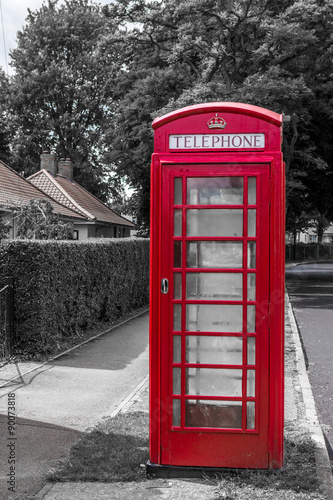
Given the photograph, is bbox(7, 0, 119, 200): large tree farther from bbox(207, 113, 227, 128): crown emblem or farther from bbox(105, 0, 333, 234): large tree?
bbox(207, 113, 227, 128): crown emblem

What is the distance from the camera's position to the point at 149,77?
80.3 feet

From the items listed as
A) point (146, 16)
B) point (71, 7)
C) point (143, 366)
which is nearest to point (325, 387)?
point (143, 366)

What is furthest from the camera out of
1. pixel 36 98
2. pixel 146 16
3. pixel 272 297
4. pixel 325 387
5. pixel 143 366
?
pixel 36 98

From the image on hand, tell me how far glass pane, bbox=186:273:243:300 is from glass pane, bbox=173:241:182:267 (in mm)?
118

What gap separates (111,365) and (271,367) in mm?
5065

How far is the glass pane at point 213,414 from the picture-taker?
15.3 ft

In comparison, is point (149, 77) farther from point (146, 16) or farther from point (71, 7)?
→ point (71, 7)

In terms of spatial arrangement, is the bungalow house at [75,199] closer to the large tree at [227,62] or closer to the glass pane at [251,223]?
the large tree at [227,62]

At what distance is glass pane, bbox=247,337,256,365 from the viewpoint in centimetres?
463

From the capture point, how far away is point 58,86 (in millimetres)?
41812

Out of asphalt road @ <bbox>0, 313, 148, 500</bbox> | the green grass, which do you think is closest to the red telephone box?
the green grass

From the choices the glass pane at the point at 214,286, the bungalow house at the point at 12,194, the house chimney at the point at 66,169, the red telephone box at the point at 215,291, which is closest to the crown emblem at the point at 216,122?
the red telephone box at the point at 215,291

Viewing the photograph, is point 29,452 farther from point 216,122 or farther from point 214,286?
point 216,122

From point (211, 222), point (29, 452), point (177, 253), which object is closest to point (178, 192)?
point (211, 222)
